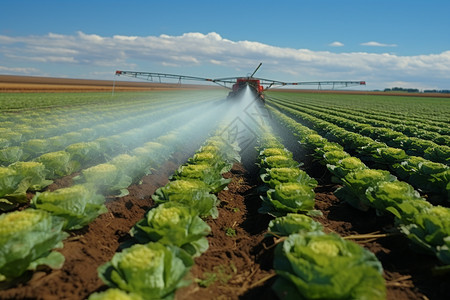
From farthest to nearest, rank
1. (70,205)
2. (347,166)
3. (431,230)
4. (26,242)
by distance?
(347,166) → (70,205) → (431,230) → (26,242)

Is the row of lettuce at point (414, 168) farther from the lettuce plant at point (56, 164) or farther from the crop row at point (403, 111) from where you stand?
the crop row at point (403, 111)

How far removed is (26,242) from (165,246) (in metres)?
1.16

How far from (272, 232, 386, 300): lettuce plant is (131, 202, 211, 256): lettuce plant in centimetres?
91

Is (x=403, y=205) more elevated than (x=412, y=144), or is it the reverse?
(x=412, y=144)

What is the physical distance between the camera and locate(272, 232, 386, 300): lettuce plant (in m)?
2.20

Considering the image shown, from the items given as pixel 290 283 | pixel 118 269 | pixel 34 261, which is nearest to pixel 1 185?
pixel 34 261

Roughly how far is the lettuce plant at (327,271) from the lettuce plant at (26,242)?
6.66 ft

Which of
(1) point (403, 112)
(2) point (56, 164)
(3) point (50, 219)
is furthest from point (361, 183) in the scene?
(1) point (403, 112)

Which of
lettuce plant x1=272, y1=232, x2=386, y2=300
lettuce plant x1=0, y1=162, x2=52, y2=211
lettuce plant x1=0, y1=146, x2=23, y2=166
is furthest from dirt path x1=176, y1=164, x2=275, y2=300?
lettuce plant x1=0, y1=146, x2=23, y2=166

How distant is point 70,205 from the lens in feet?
11.4

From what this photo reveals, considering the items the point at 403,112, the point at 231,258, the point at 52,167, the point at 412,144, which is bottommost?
the point at 231,258

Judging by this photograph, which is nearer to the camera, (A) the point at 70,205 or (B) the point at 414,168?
(A) the point at 70,205

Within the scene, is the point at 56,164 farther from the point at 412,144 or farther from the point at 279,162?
the point at 412,144

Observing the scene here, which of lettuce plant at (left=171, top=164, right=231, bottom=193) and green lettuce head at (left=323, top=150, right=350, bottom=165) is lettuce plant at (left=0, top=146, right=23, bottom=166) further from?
green lettuce head at (left=323, top=150, right=350, bottom=165)
